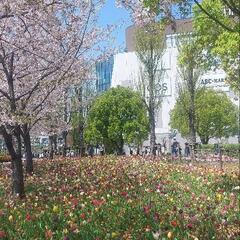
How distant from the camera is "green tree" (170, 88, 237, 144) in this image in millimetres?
54156

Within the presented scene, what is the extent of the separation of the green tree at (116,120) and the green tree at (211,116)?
10675 millimetres

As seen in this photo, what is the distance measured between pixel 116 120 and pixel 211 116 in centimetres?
1561

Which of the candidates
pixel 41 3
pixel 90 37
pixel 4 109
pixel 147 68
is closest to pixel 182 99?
pixel 147 68

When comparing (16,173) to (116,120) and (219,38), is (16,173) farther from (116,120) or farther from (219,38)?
(116,120)

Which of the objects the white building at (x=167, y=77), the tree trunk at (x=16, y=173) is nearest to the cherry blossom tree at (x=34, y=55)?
the tree trunk at (x=16, y=173)

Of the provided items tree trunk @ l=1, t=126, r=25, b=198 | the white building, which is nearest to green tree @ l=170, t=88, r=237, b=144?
the white building

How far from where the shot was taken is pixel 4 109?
43.9 feet

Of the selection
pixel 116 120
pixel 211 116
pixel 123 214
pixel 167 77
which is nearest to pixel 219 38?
pixel 123 214

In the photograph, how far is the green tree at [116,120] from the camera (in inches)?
1667

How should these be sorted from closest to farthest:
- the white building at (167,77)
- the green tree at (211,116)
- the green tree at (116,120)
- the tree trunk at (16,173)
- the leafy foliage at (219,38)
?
the tree trunk at (16,173) < the leafy foliage at (219,38) < the green tree at (116,120) < the green tree at (211,116) < the white building at (167,77)

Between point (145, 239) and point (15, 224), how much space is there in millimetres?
2237

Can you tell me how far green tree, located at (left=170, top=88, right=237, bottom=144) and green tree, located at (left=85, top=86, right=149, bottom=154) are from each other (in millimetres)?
10675

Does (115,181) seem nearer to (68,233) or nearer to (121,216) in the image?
(121,216)

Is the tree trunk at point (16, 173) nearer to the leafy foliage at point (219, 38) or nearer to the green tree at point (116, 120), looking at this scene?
the leafy foliage at point (219, 38)
